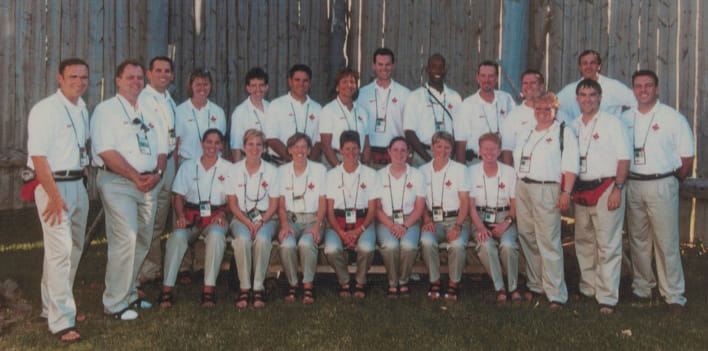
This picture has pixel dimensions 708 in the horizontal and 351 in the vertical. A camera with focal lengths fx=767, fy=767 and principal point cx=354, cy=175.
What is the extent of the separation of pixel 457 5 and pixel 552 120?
2.87 meters

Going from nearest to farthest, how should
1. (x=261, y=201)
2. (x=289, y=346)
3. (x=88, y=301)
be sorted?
(x=289, y=346) < (x=88, y=301) < (x=261, y=201)

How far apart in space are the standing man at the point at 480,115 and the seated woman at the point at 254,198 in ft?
5.93

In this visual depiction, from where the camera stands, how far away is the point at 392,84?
7.39 metres

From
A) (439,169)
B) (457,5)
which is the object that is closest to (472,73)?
(457,5)

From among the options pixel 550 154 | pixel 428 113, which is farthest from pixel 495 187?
pixel 428 113

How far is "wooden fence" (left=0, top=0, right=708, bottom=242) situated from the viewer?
26.0 ft

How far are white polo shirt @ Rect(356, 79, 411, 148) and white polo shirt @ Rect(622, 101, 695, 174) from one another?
2157mm

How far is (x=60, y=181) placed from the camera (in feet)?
16.7

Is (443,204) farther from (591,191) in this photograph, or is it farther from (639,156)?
(639,156)

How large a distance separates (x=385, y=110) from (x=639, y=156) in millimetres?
2338

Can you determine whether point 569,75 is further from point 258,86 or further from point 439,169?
point 258,86

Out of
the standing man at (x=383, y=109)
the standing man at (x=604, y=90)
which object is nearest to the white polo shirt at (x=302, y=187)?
the standing man at (x=383, y=109)

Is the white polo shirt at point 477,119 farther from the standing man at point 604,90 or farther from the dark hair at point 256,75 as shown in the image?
the dark hair at point 256,75

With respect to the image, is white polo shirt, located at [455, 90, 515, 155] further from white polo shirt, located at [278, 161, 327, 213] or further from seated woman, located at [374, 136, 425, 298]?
white polo shirt, located at [278, 161, 327, 213]
